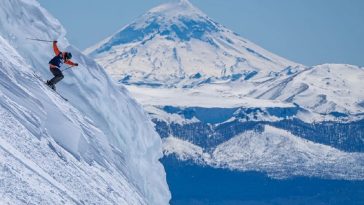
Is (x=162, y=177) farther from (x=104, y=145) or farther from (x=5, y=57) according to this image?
(x=5, y=57)

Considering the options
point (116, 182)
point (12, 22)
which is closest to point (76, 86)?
point (12, 22)

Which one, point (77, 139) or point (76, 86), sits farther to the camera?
point (76, 86)

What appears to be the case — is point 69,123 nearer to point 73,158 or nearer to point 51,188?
point 73,158

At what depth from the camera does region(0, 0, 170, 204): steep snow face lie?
3734cm

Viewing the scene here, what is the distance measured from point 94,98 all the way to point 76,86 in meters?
3.20

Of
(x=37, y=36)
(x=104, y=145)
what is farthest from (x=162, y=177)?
(x=104, y=145)

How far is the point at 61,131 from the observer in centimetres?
4825

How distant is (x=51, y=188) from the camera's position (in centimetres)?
3750

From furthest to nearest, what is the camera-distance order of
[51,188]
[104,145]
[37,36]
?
[37,36] → [104,145] → [51,188]

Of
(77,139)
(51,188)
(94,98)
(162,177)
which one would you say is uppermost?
(51,188)

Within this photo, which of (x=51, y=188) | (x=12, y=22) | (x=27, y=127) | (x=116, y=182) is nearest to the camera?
(x=51, y=188)

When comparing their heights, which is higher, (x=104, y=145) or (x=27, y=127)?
(x=27, y=127)

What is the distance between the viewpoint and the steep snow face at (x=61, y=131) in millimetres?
37344

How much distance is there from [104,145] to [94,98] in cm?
1686
